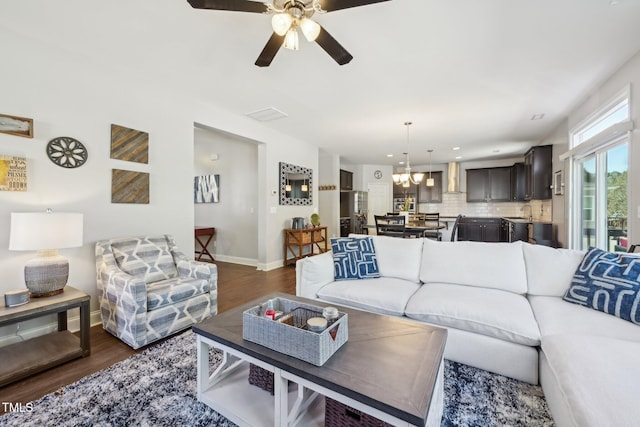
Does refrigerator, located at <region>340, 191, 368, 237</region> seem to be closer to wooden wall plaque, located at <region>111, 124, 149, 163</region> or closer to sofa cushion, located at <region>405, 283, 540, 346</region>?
wooden wall plaque, located at <region>111, 124, 149, 163</region>

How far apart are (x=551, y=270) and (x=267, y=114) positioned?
3.77 metres

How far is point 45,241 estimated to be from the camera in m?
1.96

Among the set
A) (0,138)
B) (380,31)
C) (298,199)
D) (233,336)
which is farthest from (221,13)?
(298,199)

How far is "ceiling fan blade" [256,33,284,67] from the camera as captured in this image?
1903 millimetres

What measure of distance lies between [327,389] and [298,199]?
4.65 m

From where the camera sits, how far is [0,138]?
2145 millimetres

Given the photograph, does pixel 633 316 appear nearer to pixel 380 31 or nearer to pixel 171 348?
pixel 380 31

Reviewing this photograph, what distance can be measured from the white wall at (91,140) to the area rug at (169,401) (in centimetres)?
127

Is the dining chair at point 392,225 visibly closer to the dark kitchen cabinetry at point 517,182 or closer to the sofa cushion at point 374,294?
the sofa cushion at point 374,294

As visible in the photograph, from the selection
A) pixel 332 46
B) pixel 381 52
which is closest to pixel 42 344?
pixel 332 46

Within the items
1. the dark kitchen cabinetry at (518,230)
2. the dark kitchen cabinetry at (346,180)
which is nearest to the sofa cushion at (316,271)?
the dark kitchen cabinetry at (518,230)

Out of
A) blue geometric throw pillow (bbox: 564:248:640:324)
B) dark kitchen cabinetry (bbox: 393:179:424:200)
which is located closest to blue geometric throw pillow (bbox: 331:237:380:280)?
blue geometric throw pillow (bbox: 564:248:640:324)

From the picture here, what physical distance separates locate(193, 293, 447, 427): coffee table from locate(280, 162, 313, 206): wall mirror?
11.9 feet

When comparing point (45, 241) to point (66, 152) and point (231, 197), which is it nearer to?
point (66, 152)
